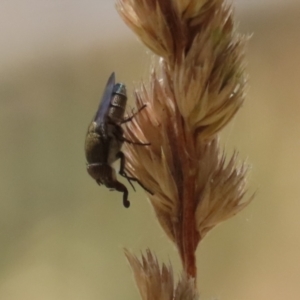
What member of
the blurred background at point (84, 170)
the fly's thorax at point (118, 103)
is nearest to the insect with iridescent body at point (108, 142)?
the fly's thorax at point (118, 103)

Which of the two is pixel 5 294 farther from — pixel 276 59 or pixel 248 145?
pixel 276 59

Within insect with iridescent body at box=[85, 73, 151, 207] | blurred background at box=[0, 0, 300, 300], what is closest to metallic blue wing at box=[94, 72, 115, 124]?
insect with iridescent body at box=[85, 73, 151, 207]

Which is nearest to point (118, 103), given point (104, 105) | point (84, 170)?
point (104, 105)

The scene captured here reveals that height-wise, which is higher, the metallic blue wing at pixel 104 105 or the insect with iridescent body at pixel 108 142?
the metallic blue wing at pixel 104 105

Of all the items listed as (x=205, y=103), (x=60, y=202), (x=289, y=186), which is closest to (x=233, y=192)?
(x=205, y=103)

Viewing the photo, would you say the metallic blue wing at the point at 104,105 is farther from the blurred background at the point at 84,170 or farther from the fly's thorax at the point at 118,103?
the blurred background at the point at 84,170

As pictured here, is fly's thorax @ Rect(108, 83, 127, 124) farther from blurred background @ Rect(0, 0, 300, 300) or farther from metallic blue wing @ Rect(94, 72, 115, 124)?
blurred background @ Rect(0, 0, 300, 300)
